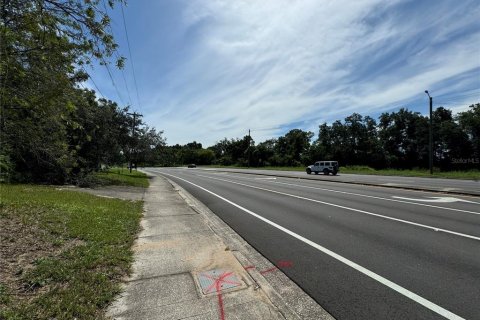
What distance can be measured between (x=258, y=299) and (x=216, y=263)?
1.53m

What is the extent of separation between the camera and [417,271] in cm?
514

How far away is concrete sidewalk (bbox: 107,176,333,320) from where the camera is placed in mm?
3834

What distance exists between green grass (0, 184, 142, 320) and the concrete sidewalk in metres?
0.31

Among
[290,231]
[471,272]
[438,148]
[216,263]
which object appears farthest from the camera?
[438,148]

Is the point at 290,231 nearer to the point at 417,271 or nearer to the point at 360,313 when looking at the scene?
the point at 417,271

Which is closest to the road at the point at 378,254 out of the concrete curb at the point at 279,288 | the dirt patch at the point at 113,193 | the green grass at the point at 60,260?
the concrete curb at the point at 279,288

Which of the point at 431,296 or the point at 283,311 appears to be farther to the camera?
the point at 431,296

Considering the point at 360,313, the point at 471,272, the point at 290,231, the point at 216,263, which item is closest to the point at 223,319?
the point at 360,313

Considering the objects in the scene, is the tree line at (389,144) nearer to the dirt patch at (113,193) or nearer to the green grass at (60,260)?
the dirt patch at (113,193)

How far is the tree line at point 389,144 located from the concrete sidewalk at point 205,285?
5862cm

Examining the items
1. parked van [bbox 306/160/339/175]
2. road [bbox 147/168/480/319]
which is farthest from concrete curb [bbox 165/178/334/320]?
parked van [bbox 306/160/339/175]

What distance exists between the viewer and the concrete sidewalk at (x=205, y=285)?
3.83 m

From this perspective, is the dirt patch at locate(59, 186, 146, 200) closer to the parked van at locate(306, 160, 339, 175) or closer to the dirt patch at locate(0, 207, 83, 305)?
the dirt patch at locate(0, 207, 83, 305)

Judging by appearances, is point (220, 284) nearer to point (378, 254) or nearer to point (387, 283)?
point (387, 283)
